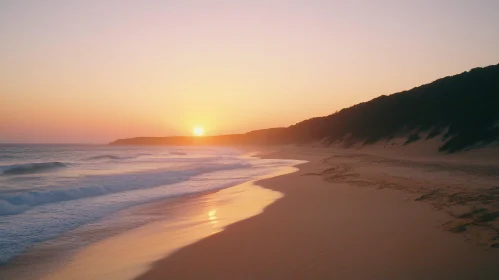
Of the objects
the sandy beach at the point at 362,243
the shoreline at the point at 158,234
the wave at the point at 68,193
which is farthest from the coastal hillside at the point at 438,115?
the wave at the point at 68,193

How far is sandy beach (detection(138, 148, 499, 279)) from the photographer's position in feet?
14.0

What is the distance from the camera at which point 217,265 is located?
499 centimetres

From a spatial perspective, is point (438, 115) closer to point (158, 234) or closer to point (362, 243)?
point (362, 243)

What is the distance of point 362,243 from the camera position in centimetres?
530

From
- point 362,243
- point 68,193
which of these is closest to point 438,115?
point 362,243

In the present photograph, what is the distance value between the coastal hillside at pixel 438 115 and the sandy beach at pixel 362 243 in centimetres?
1553

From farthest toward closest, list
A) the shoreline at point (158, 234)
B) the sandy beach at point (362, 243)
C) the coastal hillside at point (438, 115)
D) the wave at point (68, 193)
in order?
1. the coastal hillside at point (438, 115)
2. the wave at point (68, 193)
3. the shoreline at point (158, 234)
4. the sandy beach at point (362, 243)

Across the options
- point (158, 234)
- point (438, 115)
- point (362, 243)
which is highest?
point (438, 115)

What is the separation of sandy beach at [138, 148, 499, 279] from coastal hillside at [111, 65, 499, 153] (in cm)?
1553

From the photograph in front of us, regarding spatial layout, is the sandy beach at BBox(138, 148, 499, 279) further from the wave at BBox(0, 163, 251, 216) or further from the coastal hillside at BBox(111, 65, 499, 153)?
the coastal hillside at BBox(111, 65, 499, 153)

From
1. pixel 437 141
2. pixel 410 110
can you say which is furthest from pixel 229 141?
pixel 437 141

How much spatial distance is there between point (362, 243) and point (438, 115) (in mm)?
29339

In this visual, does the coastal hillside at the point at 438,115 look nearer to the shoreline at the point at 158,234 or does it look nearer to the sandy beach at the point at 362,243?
the sandy beach at the point at 362,243

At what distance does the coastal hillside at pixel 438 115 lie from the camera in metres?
22.1
